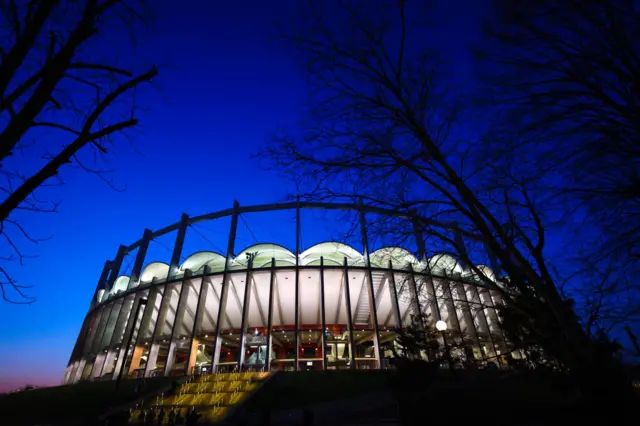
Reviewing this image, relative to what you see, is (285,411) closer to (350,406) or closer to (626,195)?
(350,406)

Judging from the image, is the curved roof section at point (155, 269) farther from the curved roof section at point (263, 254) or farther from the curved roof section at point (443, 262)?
the curved roof section at point (443, 262)

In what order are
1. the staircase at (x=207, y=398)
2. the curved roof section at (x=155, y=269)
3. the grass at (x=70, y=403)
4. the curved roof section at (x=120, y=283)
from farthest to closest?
1. the curved roof section at (x=120, y=283)
2. the curved roof section at (x=155, y=269)
3. the grass at (x=70, y=403)
4. the staircase at (x=207, y=398)

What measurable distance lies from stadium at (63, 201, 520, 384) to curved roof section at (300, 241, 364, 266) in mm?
117

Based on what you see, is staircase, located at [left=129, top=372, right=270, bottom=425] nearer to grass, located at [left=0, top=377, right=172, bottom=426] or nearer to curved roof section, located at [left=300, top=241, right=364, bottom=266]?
grass, located at [left=0, top=377, right=172, bottom=426]

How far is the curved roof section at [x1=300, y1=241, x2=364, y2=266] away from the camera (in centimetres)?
3064

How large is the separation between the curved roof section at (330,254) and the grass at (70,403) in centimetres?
1542

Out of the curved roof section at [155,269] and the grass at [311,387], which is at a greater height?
the curved roof section at [155,269]

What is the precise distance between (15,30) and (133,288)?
36.6 meters

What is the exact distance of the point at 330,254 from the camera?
109ft

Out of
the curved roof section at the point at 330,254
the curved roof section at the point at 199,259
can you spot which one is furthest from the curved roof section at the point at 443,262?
the curved roof section at the point at 199,259

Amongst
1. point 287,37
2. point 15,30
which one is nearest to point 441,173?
point 287,37

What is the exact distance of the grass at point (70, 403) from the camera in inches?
614

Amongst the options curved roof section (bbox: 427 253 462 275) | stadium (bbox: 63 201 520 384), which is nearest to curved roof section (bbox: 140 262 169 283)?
stadium (bbox: 63 201 520 384)

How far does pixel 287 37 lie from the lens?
6.63m
